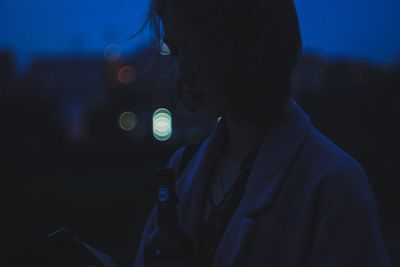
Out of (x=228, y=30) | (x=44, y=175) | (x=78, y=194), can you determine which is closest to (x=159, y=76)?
(x=228, y=30)

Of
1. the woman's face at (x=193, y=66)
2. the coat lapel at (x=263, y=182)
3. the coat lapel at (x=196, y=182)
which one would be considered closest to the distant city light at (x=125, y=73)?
the coat lapel at (x=196, y=182)

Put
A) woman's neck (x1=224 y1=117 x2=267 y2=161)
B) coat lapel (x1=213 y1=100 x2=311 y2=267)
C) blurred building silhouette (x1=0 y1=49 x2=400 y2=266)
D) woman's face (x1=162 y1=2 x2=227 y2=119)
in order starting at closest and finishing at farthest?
coat lapel (x1=213 y1=100 x2=311 y2=267) < woman's face (x1=162 y1=2 x2=227 y2=119) < woman's neck (x1=224 y1=117 x2=267 y2=161) < blurred building silhouette (x1=0 y1=49 x2=400 y2=266)

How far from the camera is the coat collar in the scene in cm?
126

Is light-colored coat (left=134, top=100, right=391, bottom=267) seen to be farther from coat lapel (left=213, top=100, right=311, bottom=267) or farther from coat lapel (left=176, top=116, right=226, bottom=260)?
coat lapel (left=176, top=116, right=226, bottom=260)

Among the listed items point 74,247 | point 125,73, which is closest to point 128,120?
point 125,73

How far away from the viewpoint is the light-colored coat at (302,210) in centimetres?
113

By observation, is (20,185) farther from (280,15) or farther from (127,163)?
(280,15)

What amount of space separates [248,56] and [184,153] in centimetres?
58

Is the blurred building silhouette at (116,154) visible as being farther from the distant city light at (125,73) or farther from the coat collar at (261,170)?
the distant city light at (125,73)

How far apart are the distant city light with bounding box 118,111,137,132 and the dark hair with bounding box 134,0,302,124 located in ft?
98.9

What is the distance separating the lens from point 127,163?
17.1 m

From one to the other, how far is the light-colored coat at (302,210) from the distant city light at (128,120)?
30.2m

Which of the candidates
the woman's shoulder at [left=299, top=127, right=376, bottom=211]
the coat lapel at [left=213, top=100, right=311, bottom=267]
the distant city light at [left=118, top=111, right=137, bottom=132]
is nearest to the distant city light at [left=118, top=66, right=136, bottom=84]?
the distant city light at [left=118, top=111, right=137, bottom=132]

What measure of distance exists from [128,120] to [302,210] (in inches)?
1342
